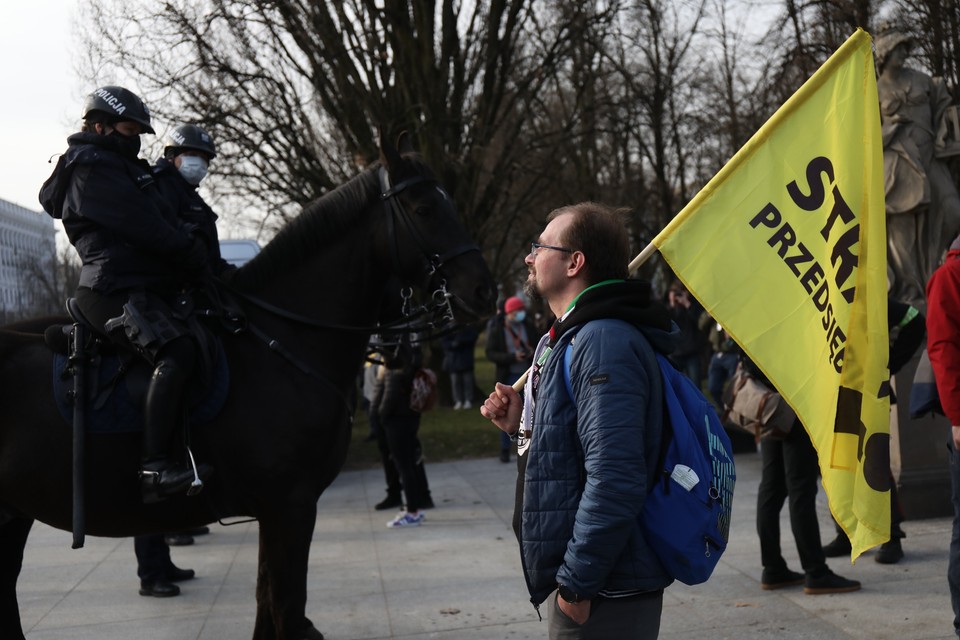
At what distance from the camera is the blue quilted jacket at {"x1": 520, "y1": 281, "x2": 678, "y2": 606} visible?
8.87 feet

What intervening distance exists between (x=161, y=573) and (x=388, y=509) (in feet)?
11.8

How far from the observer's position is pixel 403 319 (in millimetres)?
5504

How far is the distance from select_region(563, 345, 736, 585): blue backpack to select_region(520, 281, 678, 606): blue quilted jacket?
0.12 ft

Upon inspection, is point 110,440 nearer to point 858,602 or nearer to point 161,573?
point 161,573

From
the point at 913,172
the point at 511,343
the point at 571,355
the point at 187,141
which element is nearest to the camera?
the point at 571,355

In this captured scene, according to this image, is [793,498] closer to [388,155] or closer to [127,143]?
[388,155]

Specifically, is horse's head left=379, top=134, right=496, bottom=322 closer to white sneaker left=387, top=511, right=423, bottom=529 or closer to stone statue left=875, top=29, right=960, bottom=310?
white sneaker left=387, top=511, right=423, bottom=529

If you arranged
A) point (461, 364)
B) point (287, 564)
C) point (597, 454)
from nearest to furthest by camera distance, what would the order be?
1. point (597, 454)
2. point (287, 564)
3. point (461, 364)

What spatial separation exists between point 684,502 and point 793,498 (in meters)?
3.85

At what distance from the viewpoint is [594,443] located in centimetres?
275

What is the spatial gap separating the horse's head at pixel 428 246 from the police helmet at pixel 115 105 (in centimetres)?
126

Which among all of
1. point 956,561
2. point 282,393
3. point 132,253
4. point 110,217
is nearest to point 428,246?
point 282,393

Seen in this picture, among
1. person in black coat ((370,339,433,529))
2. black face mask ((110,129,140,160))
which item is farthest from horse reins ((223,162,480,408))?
person in black coat ((370,339,433,529))

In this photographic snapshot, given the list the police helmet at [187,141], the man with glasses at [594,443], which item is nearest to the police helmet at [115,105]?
the police helmet at [187,141]
